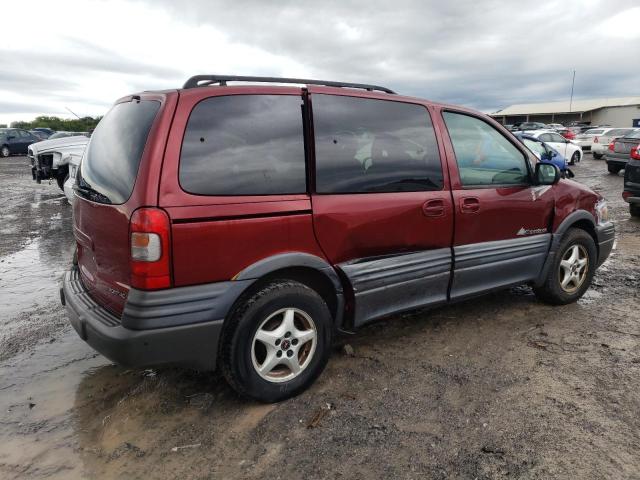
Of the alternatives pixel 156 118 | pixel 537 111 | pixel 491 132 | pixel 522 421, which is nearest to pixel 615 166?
pixel 491 132

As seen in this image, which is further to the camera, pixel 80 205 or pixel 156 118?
pixel 80 205

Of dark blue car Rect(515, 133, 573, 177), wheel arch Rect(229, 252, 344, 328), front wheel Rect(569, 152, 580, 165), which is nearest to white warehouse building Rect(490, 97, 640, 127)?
front wheel Rect(569, 152, 580, 165)

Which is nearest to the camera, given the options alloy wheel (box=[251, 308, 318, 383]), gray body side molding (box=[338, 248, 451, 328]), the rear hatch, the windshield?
the rear hatch

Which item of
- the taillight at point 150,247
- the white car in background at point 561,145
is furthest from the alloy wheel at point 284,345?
the white car in background at point 561,145

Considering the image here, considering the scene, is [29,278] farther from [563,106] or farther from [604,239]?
[563,106]

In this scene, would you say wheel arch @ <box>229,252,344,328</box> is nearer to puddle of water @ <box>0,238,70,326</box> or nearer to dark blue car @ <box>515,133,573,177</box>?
puddle of water @ <box>0,238,70,326</box>

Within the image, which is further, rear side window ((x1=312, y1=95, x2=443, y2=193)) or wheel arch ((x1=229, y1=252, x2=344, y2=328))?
rear side window ((x1=312, y1=95, x2=443, y2=193))

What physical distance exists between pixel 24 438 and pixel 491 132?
12.7 ft

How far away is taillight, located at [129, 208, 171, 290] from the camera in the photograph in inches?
96.3

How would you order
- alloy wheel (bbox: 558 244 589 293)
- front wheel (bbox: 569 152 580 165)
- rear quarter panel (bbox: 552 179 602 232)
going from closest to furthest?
1. rear quarter panel (bbox: 552 179 602 232)
2. alloy wheel (bbox: 558 244 589 293)
3. front wheel (bbox: 569 152 580 165)

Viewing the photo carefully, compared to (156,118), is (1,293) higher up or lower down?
lower down

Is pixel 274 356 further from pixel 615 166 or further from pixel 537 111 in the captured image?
pixel 537 111

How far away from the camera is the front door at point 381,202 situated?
3.05 m

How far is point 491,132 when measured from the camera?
402 cm
